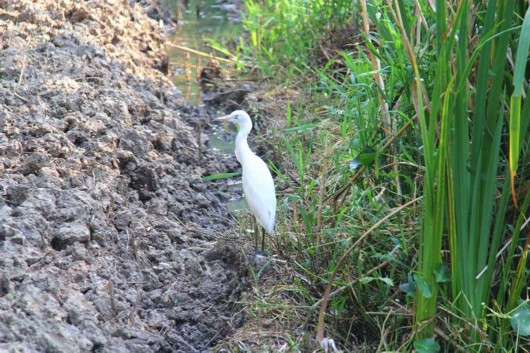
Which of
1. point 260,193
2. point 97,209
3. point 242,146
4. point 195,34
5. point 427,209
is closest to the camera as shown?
point 427,209

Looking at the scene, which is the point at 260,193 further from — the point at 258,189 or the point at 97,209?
the point at 97,209

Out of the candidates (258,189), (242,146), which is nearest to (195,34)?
(242,146)

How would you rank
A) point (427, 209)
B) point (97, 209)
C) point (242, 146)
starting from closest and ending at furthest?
point (427, 209)
point (97, 209)
point (242, 146)

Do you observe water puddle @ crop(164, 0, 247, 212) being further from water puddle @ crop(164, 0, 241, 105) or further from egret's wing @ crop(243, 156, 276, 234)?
egret's wing @ crop(243, 156, 276, 234)

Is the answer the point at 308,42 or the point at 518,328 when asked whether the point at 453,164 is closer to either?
the point at 518,328

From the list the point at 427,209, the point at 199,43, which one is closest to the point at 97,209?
the point at 427,209

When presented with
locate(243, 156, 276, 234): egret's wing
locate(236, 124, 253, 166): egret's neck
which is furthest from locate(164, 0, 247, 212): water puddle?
locate(243, 156, 276, 234): egret's wing

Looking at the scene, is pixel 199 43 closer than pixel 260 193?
No

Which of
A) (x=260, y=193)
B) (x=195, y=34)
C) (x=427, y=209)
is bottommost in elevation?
(x=195, y=34)

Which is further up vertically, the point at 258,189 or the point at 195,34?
the point at 258,189

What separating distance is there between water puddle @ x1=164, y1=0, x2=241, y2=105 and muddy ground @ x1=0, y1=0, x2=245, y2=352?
1476 mm

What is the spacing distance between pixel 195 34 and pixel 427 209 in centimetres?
705

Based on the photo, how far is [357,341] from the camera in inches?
141

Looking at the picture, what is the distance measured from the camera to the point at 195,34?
9766mm
